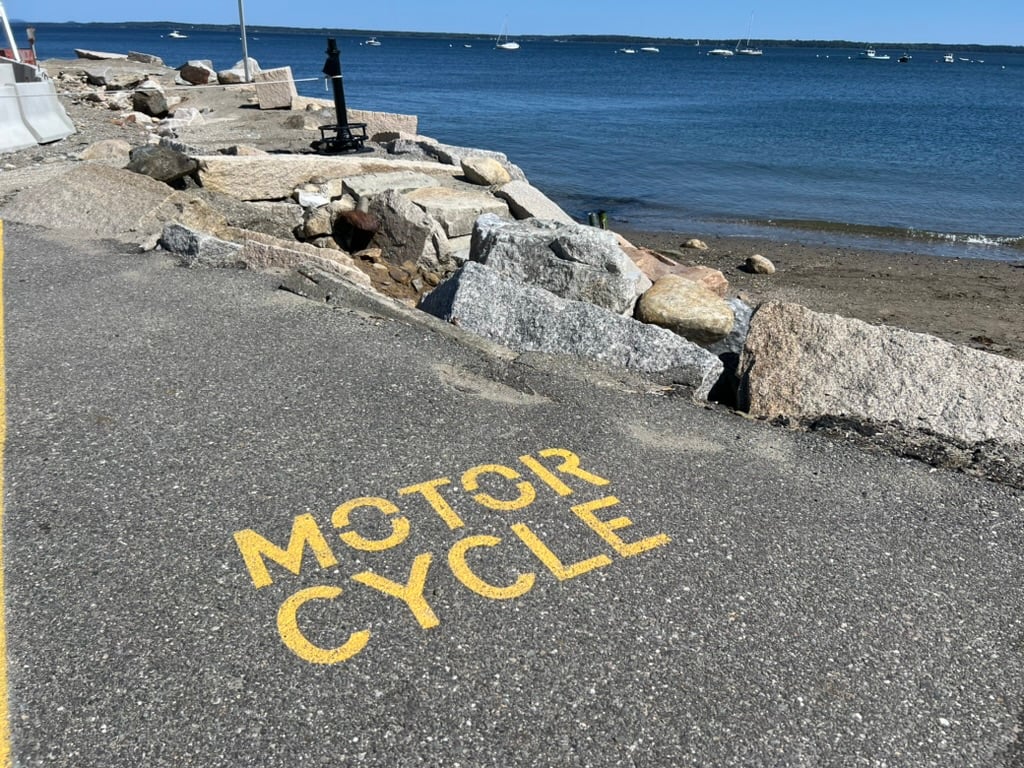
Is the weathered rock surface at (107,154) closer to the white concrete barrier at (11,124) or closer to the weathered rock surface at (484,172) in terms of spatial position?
the white concrete barrier at (11,124)

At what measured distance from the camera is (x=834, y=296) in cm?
1166

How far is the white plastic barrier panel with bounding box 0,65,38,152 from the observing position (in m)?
11.8

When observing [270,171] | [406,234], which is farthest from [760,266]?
[270,171]

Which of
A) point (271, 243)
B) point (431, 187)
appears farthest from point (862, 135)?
point (271, 243)

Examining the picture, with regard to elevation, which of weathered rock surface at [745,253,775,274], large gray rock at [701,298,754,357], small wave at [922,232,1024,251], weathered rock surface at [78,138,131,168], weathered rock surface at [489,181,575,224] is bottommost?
small wave at [922,232,1024,251]

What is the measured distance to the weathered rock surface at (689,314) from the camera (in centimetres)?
657

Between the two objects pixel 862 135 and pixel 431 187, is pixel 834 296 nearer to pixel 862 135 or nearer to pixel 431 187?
pixel 431 187

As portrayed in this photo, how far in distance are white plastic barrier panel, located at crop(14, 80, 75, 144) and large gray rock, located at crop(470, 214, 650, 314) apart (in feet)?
31.2

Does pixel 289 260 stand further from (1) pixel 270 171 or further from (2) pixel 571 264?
(1) pixel 270 171

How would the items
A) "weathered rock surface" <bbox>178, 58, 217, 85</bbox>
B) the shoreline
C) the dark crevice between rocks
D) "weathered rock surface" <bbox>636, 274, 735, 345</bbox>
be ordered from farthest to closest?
"weathered rock surface" <bbox>178, 58, 217, 85</bbox> → the shoreline → "weathered rock surface" <bbox>636, 274, 735, 345</bbox> → the dark crevice between rocks

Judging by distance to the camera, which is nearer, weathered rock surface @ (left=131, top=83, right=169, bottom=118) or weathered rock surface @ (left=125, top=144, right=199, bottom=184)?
weathered rock surface @ (left=125, top=144, right=199, bottom=184)

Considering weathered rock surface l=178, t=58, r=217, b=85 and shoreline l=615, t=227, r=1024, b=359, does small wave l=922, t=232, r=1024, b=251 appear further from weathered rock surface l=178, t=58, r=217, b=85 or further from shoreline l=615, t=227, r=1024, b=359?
weathered rock surface l=178, t=58, r=217, b=85

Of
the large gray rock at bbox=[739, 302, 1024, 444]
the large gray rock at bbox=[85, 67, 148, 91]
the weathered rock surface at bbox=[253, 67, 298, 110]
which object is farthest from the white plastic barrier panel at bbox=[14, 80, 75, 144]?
the large gray rock at bbox=[85, 67, 148, 91]

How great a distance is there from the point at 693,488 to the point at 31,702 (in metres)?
2.99
